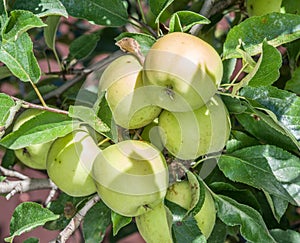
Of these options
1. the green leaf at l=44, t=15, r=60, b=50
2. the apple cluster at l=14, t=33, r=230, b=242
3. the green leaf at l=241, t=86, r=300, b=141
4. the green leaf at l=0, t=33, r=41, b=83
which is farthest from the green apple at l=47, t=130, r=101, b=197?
the green leaf at l=44, t=15, r=60, b=50

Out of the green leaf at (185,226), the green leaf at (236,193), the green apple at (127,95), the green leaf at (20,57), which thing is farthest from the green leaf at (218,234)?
the green leaf at (20,57)

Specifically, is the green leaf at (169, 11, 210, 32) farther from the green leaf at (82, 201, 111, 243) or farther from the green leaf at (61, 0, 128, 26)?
the green leaf at (82, 201, 111, 243)

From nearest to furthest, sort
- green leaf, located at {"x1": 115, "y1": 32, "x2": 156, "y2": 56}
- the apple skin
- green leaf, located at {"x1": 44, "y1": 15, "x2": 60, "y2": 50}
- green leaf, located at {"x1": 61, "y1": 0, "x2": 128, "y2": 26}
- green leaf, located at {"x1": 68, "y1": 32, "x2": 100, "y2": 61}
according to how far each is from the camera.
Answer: the apple skin, green leaf, located at {"x1": 115, "y1": 32, "x2": 156, "y2": 56}, green leaf, located at {"x1": 61, "y1": 0, "x2": 128, "y2": 26}, green leaf, located at {"x1": 44, "y1": 15, "x2": 60, "y2": 50}, green leaf, located at {"x1": 68, "y1": 32, "x2": 100, "y2": 61}

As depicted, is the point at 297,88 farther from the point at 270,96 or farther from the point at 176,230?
the point at 176,230

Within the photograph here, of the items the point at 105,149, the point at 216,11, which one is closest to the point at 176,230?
the point at 105,149

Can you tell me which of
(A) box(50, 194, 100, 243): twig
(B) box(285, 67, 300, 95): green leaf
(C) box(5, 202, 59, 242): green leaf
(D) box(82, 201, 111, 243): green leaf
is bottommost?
(D) box(82, 201, 111, 243): green leaf
